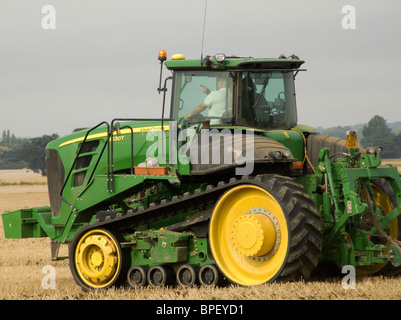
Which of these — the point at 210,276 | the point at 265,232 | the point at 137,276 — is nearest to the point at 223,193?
the point at 265,232

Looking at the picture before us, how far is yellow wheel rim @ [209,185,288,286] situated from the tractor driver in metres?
1.42

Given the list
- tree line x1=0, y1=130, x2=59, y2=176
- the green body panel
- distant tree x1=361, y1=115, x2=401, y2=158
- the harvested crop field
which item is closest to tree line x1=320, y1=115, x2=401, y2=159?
distant tree x1=361, y1=115, x2=401, y2=158

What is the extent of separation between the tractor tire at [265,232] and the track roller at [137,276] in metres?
1.32

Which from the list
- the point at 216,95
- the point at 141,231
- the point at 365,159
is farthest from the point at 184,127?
the point at 365,159

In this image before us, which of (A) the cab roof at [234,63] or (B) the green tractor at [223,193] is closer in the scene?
(B) the green tractor at [223,193]

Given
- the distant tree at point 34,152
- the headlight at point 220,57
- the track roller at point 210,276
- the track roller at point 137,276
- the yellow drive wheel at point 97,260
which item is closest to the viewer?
the track roller at point 210,276

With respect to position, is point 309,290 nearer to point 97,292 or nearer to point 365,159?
point 365,159

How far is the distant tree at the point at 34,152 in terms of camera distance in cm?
8988

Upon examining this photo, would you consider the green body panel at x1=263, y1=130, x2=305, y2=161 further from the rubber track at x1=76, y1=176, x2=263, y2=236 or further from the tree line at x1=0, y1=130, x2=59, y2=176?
the tree line at x1=0, y1=130, x2=59, y2=176

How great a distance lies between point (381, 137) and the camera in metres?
89.4

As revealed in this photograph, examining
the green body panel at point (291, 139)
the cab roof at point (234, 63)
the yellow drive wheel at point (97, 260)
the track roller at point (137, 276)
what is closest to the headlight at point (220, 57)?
the cab roof at point (234, 63)

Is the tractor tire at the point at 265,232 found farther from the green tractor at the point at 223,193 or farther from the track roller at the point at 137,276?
the track roller at the point at 137,276

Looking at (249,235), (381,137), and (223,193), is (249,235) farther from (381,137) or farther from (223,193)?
(381,137)

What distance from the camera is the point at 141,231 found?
11242 mm
